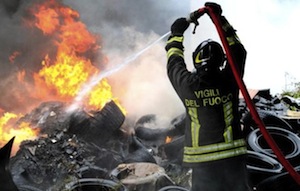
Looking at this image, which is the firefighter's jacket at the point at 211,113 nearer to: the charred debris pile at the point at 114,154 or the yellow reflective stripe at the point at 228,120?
the yellow reflective stripe at the point at 228,120

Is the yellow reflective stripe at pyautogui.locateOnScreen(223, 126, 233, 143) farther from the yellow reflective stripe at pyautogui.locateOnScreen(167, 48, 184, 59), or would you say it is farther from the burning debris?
the burning debris

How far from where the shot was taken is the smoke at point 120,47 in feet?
32.4

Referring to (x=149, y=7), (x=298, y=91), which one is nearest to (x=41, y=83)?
(x=149, y=7)

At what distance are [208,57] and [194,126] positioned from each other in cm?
79

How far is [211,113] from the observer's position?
397 cm

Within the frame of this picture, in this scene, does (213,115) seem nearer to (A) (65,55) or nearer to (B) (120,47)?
(A) (65,55)

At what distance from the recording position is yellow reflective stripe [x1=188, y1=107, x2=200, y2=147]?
159 inches

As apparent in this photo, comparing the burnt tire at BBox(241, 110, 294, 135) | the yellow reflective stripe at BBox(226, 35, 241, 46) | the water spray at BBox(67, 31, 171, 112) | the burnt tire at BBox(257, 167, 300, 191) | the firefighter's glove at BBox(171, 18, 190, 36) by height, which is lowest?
the burnt tire at BBox(257, 167, 300, 191)

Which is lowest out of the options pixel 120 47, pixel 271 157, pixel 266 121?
pixel 271 157

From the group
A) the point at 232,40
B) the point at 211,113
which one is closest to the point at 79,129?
the point at 211,113

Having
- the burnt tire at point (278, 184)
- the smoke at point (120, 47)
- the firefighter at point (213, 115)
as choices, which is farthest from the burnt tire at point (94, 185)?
the smoke at point (120, 47)

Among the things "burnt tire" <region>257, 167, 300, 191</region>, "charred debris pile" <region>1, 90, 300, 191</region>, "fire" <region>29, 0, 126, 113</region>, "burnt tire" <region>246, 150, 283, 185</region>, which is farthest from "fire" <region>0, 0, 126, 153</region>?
"burnt tire" <region>257, 167, 300, 191</region>

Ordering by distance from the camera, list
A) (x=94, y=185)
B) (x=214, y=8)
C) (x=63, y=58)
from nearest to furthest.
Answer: (x=214, y=8), (x=94, y=185), (x=63, y=58)

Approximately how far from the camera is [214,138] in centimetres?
398
